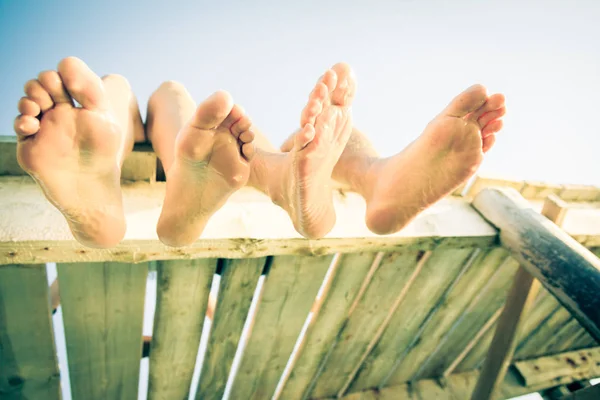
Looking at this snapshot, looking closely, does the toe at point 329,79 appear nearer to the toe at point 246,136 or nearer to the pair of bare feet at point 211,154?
the pair of bare feet at point 211,154

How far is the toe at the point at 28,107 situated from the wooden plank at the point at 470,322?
1.59 metres

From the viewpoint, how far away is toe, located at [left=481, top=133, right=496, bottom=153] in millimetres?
781

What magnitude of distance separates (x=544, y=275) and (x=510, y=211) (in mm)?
247

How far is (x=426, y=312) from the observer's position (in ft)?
4.96

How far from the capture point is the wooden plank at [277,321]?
1.16 m

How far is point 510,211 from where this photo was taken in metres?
1.17

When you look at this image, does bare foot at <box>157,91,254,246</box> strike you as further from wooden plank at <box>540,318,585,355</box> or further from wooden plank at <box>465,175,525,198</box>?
wooden plank at <box>540,318,585,355</box>

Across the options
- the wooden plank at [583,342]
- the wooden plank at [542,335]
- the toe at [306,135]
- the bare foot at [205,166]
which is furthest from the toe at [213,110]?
the wooden plank at [583,342]

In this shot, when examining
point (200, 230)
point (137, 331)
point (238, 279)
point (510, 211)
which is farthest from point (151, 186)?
point (510, 211)

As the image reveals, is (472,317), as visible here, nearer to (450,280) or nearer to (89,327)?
(450,280)

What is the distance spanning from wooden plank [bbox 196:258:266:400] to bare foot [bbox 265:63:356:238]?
348mm

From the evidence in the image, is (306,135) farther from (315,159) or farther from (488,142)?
(488,142)

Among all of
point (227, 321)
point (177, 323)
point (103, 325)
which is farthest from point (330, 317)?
point (103, 325)

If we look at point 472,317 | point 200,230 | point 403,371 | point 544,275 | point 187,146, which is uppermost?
point 187,146
